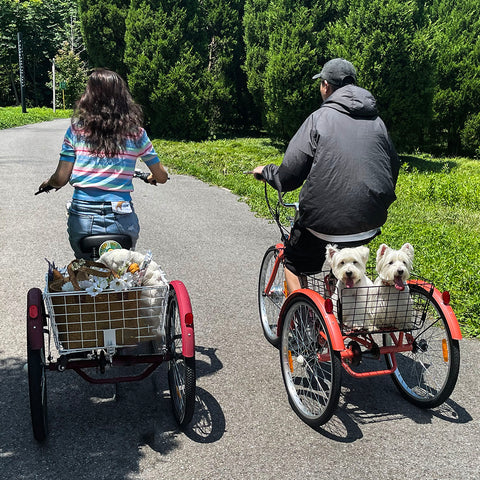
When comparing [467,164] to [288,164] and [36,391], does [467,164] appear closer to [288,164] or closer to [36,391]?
[288,164]

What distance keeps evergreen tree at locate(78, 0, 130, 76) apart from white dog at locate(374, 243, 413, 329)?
22.9 m

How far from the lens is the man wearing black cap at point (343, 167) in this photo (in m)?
3.23

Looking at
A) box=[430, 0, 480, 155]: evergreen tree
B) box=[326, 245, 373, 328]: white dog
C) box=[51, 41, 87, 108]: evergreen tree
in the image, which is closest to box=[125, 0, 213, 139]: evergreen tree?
box=[430, 0, 480, 155]: evergreen tree

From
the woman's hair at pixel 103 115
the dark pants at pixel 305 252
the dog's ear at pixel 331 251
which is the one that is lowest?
the dark pants at pixel 305 252

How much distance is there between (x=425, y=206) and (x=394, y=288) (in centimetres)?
706

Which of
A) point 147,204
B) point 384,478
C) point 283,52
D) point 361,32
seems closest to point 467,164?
point 361,32

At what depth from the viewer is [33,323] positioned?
9.60 feet

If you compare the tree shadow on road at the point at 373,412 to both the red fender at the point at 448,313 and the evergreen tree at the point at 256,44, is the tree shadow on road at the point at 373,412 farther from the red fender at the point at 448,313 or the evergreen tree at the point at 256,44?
the evergreen tree at the point at 256,44

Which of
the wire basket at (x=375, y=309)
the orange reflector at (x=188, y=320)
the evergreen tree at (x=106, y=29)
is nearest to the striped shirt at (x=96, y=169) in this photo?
the orange reflector at (x=188, y=320)

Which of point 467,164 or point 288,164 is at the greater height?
point 288,164

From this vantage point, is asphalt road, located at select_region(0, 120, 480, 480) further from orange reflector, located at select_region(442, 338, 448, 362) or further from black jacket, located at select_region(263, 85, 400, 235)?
black jacket, located at select_region(263, 85, 400, 235)

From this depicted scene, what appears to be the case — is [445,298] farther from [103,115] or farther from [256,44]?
[256,44]

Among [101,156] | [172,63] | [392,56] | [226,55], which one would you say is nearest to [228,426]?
[101,156]

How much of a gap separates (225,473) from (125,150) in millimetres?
1998
